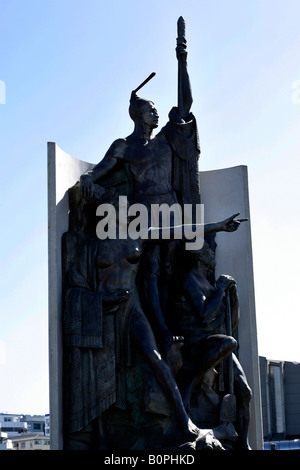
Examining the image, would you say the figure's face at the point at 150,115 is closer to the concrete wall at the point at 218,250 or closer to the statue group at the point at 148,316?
the statue group at the point at 148,316

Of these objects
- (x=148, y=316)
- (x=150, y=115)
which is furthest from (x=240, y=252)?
(x=150, y=115)

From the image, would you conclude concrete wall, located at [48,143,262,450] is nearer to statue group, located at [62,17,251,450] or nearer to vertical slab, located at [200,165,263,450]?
vertical slab, located at [200,165,263,450]

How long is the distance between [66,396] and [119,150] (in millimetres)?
3111

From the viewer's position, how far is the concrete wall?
35.9 ft

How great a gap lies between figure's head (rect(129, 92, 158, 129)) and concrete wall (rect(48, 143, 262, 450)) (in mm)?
875

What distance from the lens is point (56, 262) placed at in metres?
11.2

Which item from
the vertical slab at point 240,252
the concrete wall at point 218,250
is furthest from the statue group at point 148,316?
the vertical slab at point 240,252

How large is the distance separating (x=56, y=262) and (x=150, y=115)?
2.32 meters

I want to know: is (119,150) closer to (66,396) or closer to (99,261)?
(99,261)

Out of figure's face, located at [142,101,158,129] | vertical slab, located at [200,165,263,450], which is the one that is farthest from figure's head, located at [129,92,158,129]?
vertical slab, located at [200,165,263,450]

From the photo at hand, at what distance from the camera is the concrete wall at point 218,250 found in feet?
35.9
